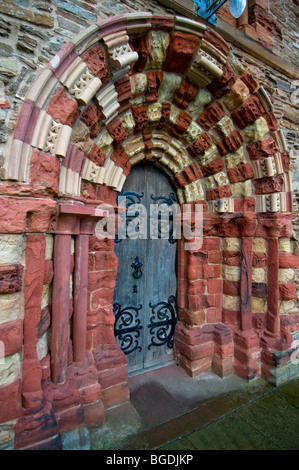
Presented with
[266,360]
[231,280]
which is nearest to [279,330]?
[266,360]

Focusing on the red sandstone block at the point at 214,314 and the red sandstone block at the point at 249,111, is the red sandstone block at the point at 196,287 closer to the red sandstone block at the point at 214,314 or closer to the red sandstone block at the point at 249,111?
the red sandstone block at the point at 214,314

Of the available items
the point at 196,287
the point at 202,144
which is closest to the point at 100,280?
the point at 196,287

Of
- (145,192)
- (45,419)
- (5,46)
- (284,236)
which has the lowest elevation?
(45,419)

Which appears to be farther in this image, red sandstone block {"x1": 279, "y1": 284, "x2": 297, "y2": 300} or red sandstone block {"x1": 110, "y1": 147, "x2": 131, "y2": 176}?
red sandstone block {"x1": 279, "y1": 284, "x2": 297, "y2": 300}

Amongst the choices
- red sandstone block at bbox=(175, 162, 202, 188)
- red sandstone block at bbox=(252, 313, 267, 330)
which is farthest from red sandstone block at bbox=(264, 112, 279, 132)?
red sandstone block at bbox=(252, 313, 267, 330)

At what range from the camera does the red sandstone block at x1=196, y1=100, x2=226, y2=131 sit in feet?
9.24

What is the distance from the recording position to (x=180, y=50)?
7.64 ft

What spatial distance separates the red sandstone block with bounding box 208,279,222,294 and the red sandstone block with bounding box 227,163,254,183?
52.9 inches

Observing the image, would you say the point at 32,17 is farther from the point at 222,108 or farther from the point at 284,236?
the point at 284,236

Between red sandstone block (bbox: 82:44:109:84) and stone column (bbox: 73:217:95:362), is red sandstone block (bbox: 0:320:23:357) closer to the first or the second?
stone column (bbox: 73:217:95:362)

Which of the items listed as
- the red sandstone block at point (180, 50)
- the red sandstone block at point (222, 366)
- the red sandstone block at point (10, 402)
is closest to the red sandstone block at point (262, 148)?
the red sandstone block at point (180, 50)

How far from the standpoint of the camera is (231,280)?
122 inches

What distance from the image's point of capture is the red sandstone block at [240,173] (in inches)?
119
